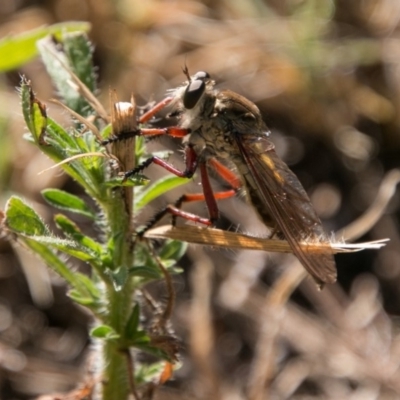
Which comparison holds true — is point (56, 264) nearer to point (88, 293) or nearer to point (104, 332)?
point (88, 293)

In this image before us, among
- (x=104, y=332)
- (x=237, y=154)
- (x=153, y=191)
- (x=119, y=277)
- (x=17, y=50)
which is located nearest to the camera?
(x=119, y=277)

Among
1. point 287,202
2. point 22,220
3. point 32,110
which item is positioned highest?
point 32,110

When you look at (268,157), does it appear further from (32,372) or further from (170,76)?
(170,76)

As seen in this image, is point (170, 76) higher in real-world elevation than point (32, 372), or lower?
higher

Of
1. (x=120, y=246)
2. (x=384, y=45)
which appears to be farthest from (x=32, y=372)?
(x=384, y=45)

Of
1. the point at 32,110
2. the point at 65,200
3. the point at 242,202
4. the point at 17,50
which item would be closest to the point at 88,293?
the point at 65,200
